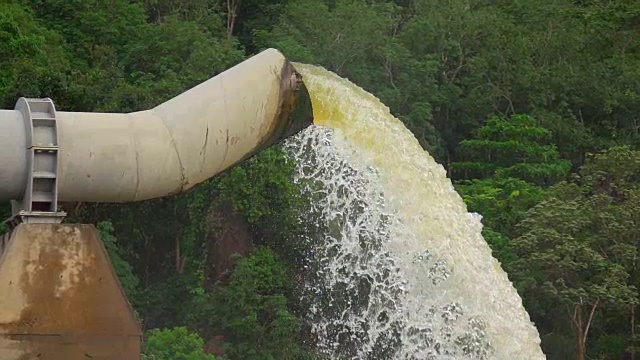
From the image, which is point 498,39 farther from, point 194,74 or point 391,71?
point 194,74

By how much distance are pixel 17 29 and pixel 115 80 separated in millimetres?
2111

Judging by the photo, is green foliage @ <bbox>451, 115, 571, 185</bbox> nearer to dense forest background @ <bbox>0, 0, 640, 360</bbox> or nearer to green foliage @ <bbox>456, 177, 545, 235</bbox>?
dense forest background @ <bbox>0, 0, 640, 360</bbox>

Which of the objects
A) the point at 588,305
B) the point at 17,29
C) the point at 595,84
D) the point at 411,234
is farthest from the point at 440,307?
the point at 595,84

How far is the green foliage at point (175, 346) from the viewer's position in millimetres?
23281

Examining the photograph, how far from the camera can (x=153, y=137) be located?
8719mm

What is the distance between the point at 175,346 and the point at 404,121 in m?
10.6

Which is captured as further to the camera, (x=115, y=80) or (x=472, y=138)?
(x=472, y=138)

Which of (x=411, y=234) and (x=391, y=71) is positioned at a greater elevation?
(x=411, y=234)

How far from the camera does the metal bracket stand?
8.20 m

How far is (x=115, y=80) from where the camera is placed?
95.8ft

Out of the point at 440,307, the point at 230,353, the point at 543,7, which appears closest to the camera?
the point at 440,307

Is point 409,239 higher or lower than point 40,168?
lower

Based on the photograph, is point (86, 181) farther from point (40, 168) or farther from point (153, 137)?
point (153, 137)

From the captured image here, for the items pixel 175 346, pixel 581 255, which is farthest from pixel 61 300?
pixel 581 255
